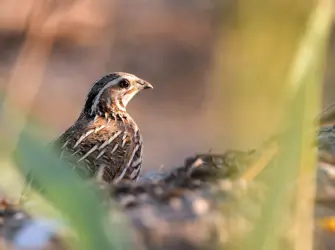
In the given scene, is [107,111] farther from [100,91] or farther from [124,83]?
[124,83]

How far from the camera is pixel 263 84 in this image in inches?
30.6

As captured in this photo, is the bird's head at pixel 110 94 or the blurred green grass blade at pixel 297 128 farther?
the bird's head at pixel 110 94

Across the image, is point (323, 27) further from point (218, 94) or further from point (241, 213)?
point (241, 213)

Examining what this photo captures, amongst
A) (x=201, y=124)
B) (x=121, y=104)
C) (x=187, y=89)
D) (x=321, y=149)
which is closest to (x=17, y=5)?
(x=187, y=89)

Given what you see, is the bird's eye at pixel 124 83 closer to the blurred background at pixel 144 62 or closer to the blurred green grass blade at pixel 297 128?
the blurred background at pixel 144 62

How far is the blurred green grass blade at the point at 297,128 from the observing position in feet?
2.42

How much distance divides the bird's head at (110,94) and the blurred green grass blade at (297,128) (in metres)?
3.82

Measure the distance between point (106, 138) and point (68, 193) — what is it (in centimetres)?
327

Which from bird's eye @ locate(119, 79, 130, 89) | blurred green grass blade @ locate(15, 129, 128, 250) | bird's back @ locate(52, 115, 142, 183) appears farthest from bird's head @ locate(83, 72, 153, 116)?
blurred green grass blade @ locate(15, 129, 128, 250)

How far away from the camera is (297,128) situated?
748 mm

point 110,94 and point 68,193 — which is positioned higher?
point 110,94

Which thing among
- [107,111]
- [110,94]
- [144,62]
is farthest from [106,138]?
[144,62]

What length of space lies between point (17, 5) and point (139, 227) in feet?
47.9

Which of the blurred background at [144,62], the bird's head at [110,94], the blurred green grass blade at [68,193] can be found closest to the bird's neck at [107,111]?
the bird's head at [110,94]
